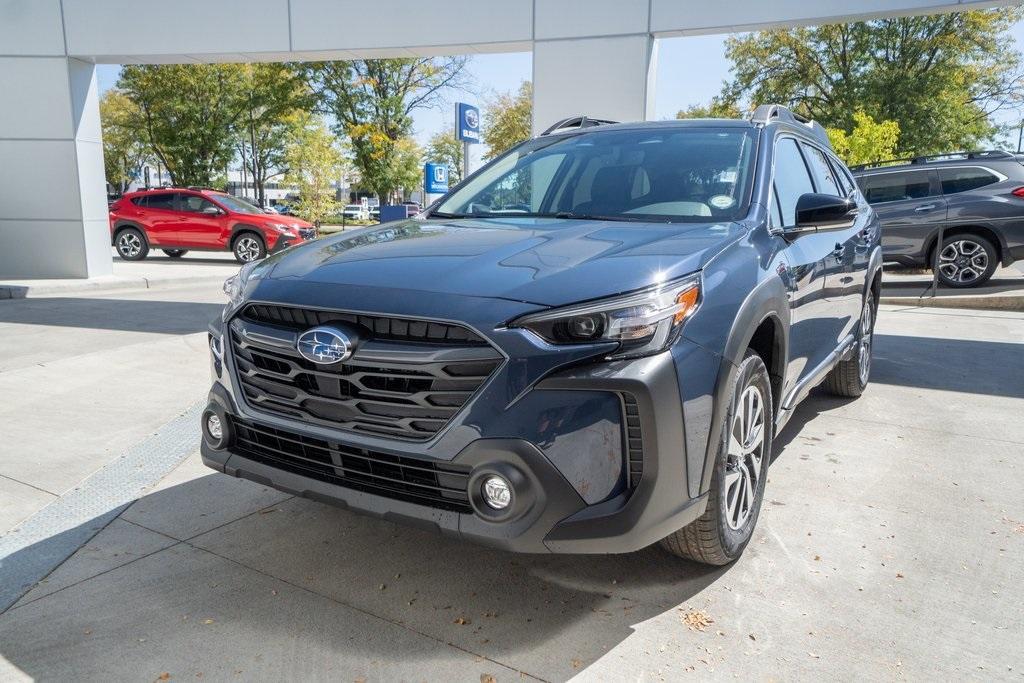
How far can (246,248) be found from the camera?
17609 millimetres

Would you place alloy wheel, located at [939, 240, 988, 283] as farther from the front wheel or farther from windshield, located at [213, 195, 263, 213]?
windshield, located at [213, 195, 263, 213]

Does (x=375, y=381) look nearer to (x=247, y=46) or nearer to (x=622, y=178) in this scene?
(x=622, y=178)

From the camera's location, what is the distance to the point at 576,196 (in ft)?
11.9

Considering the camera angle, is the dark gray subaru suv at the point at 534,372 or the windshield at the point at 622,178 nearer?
the dark gray subaru suv at the point at 534,372

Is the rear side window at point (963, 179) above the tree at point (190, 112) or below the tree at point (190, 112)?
below

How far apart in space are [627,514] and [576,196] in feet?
5.79

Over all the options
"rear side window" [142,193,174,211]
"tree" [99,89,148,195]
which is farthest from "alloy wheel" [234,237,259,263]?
"tree" [99,89,148,195]

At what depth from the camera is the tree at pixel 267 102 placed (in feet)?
117

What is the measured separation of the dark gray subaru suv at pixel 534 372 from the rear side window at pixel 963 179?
981 centimetres

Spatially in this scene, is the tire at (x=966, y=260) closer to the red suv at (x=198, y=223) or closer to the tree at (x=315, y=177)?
the red suv at (x=198, y=223)

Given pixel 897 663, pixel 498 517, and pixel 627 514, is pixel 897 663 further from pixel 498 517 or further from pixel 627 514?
pixel 498 517

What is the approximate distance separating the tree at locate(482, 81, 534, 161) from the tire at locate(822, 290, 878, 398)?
153ft

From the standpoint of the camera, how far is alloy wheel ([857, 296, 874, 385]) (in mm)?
5289

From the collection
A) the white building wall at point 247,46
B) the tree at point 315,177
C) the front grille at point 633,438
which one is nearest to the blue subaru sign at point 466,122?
the white building wall at point 247,46
